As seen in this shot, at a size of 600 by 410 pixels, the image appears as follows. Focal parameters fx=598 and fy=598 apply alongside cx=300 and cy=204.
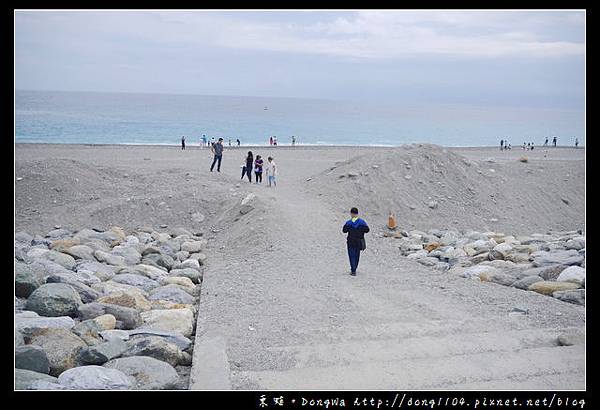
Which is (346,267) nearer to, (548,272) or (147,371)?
(548,272)

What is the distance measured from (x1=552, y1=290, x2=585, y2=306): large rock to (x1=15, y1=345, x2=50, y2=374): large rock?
27.6ft

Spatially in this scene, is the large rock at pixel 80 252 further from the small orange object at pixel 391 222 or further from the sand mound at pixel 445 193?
the small orange object at pixel 391 222

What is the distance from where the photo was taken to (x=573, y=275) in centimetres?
1145

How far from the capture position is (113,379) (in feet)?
23.2

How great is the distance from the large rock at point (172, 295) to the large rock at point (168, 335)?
2079 millimetres

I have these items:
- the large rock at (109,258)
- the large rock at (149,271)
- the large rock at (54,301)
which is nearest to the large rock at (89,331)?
the large rock at (54,301)

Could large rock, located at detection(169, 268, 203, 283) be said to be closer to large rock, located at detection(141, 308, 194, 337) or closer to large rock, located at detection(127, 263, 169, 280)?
large rock, located at detection(127, 263, 169, 280)

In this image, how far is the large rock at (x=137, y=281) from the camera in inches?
466

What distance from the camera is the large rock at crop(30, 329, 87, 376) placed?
7594 millimetres

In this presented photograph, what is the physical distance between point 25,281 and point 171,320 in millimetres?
2727

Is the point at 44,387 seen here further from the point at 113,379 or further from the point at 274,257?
the point at 274,257

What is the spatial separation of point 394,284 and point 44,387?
7212 mm

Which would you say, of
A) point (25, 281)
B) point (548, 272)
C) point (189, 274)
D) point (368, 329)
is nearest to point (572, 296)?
point (548, 272)

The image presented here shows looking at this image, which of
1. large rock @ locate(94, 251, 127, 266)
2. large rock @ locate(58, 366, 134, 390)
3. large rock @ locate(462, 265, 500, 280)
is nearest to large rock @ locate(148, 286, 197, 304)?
large rock @ locate(94, 251, 127, 266)
